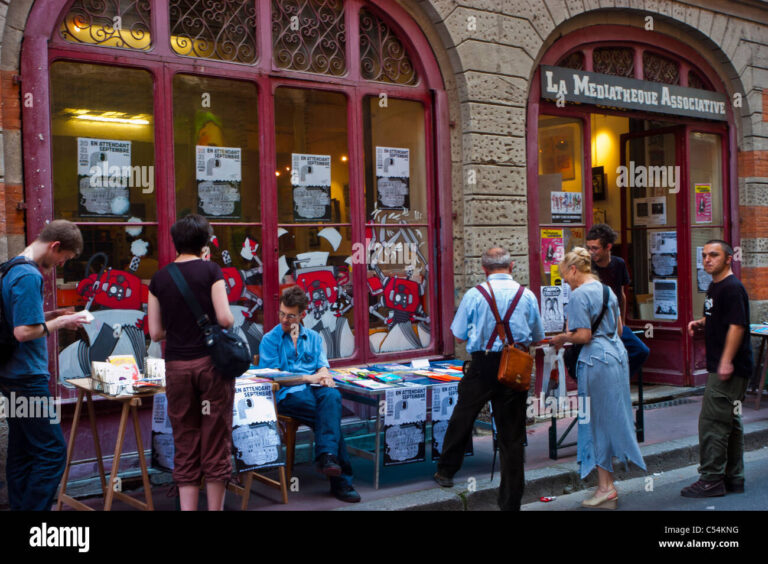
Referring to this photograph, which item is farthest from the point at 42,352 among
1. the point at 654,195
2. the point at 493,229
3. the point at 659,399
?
the point at 654,195

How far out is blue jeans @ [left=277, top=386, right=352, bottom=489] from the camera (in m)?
5.73

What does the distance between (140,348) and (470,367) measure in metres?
2.57

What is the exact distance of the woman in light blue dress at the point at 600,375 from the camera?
18.6 feet

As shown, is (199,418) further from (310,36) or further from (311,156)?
(310,36)

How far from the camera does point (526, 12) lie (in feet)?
27.5

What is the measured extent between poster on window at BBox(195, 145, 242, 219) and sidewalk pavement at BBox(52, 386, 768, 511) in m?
2.18

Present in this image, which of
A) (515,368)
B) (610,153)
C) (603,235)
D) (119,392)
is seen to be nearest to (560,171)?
(603,235)

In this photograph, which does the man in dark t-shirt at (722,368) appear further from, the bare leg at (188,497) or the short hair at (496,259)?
the bare leg at (188,497)

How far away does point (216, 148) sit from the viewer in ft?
22.1

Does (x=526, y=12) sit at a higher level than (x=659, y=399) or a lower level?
higher

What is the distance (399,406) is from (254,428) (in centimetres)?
118

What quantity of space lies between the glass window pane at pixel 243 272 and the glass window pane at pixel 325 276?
0.77 feet

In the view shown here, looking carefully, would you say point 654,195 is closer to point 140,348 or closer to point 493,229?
point 493,229

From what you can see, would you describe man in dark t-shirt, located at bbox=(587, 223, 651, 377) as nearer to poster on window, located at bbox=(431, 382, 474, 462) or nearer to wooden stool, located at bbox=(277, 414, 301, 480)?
poster on window, located at bbox=(431, 382, 474, 462)
